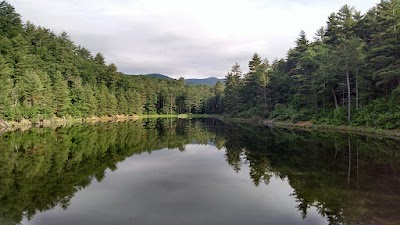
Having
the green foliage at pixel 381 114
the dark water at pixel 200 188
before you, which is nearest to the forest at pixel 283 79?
the green foliage at pixel 381 114

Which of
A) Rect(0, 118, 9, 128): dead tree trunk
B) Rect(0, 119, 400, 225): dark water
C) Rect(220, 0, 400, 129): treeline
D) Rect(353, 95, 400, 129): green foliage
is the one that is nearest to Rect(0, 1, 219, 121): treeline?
Rect(0, 118, 9, 128): dead tree trunk

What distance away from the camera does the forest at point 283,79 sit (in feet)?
121

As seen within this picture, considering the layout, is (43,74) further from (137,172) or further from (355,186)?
(355,186)

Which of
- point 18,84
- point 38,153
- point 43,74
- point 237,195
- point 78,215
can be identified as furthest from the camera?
point 43,74

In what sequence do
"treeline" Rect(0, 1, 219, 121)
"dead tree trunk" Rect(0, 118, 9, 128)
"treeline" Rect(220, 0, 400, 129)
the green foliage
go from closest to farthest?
the green foliage, "treeline" Rect(220, 0, 400, 129), "dead tree trunk" Rect(0, 118, 9, 128), "treeline" Rect(0, 1, 219, 121)

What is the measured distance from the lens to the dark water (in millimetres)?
9430

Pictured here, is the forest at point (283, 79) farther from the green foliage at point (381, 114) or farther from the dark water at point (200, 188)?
the dark water at point (200, 188)

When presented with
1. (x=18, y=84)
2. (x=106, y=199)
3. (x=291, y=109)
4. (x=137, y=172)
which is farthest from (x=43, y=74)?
(x=106, y=199)

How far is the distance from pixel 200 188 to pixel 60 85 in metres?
63.7

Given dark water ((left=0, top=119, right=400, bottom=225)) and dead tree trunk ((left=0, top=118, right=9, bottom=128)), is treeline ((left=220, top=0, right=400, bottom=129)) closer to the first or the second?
dark water ((left=0, top=119, right=400, bottom=225))

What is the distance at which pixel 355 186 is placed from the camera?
12.6 metres

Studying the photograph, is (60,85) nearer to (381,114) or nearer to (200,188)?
(381,114)

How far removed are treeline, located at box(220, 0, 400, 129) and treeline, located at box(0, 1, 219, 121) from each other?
39242 millimetres

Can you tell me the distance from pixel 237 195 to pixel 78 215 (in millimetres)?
5487
